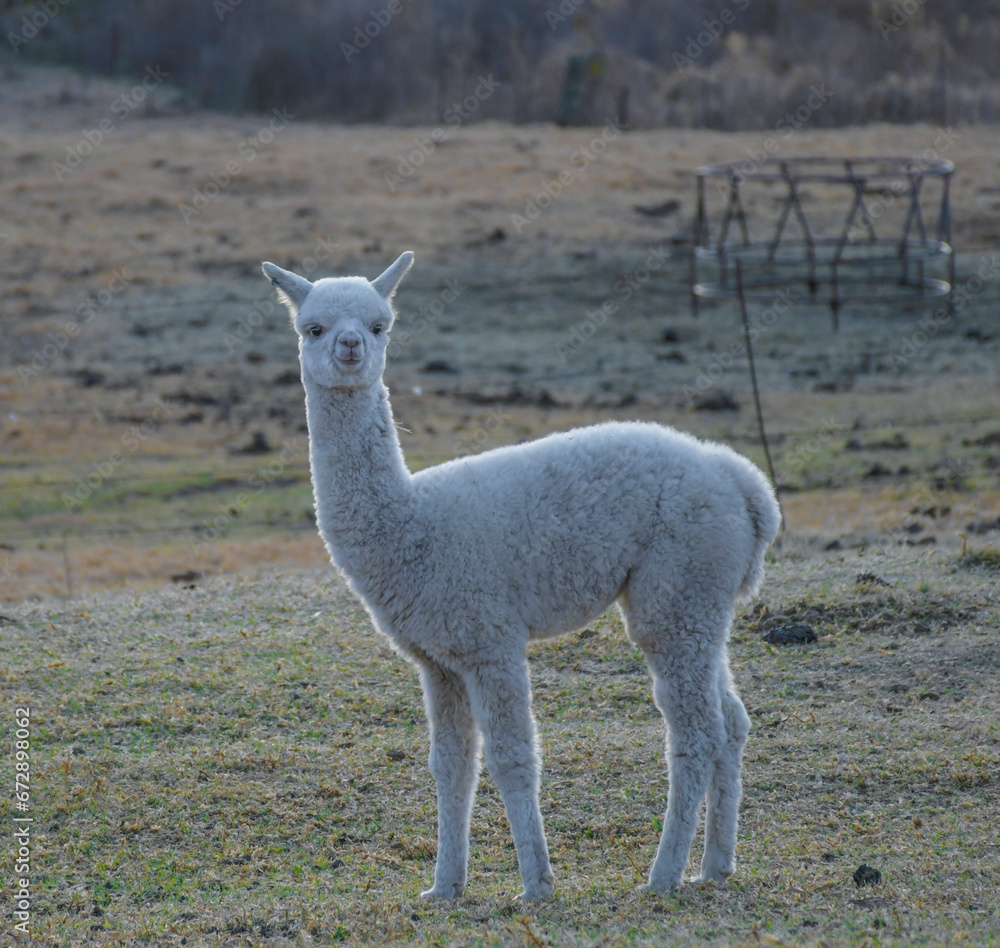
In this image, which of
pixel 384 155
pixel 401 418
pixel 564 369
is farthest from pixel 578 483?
pixel 384 155

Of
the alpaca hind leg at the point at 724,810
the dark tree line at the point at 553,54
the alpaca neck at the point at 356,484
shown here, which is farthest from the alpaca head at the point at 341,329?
the dark tree line at the point at 553,54

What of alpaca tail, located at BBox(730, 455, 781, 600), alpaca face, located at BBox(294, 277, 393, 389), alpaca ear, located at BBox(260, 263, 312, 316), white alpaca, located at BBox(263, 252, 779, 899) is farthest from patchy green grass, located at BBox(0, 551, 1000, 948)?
alpaca ear, located at BBox(260, 263, 312, 316)

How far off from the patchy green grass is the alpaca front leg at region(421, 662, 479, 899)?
0.48 feet

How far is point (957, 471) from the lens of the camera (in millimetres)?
15320

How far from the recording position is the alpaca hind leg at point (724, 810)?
5.89 m

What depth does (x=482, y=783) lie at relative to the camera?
7.33m

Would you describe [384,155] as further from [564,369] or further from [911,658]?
[911,658]

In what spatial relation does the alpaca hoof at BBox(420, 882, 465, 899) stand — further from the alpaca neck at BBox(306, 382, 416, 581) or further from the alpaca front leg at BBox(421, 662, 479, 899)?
the alpaca neck at BBox(306, 382, 416, 581)

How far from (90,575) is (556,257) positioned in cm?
1440

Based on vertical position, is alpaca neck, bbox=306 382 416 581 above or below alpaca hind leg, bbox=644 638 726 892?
above

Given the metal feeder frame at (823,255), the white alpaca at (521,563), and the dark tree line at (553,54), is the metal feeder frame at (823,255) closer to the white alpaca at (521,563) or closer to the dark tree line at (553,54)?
the dark tree line at (553,54)

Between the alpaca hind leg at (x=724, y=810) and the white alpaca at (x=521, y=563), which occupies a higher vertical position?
the white alpaca at (x=521, y=563)

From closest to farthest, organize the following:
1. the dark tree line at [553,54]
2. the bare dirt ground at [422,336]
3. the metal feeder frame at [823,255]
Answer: the bare dirt ground at [422,336], the metal feeder frame at [823,255], the dark tree line at [553,54]

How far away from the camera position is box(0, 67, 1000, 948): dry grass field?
6.12 meters
